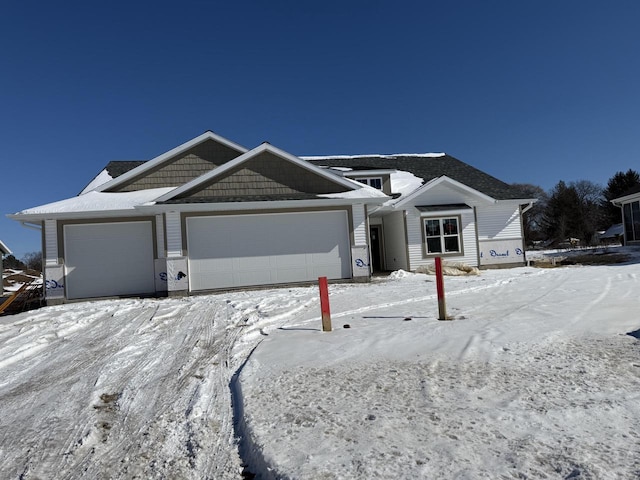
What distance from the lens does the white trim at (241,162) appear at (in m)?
13.1

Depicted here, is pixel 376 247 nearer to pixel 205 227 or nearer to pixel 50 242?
pixel 205 227

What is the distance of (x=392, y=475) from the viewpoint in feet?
7.58

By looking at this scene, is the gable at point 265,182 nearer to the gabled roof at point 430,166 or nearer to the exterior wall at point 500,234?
the gabled roof at point 430,166

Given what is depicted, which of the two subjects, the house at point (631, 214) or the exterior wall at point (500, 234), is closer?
the exterior wall at point (500, 234)

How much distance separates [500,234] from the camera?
18828 mm

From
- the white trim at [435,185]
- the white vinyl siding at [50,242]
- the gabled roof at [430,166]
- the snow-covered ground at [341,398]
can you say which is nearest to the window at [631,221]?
the gabled roof at [430,166]

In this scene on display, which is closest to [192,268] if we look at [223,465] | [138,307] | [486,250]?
[138,307]

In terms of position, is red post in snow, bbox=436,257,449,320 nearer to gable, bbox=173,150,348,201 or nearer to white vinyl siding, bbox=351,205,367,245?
white vinyl siding, bbox=351,205,367,245

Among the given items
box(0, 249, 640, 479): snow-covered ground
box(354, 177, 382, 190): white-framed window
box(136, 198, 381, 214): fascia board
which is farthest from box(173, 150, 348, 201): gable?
box(0, 249, 640, 479): snow-covered ground

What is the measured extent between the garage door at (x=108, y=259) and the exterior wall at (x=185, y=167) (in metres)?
2.17

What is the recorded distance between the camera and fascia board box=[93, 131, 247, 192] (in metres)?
15.1

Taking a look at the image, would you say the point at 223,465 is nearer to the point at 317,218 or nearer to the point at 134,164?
the point at 317,218

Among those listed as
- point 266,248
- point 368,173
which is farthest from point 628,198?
point 266,248

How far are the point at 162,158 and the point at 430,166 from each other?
48.1 ft
